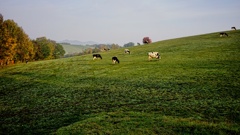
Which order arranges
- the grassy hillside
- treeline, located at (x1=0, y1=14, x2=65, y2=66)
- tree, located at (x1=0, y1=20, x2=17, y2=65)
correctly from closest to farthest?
1. the grassy hillside
2. tree, located at (x1=0, y1=20, x2=17, y2=65)
3. treeline, located at (x1=0, y1=14, x2=65, y2=66)

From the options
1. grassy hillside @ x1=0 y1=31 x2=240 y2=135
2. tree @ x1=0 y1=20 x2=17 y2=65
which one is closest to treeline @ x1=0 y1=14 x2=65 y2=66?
tree @ x1=0 y1=20 x2=17 y2=65

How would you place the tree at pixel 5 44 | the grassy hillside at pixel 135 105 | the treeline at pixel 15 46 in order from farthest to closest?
the treeline at pixel 15 46 < the tree at pixel 5 44 < the grassy hillside at pixel 135 105

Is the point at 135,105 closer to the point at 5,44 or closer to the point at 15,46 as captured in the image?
the point at 5,44

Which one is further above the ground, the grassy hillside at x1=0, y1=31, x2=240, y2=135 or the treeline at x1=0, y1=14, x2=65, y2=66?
the treeline at x1=0, y1=14, x2=65, y2=66

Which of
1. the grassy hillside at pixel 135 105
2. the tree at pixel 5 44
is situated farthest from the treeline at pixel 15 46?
the grassy hillside at pixel 135 105

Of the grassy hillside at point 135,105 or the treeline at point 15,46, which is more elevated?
the treeline at point 15,46

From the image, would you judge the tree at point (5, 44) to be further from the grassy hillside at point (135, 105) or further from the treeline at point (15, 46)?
the grassy hillside at point (135, 105)

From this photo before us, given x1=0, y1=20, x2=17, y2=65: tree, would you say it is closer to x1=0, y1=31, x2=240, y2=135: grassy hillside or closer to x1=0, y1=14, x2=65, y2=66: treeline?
x1=0, y1=14, x2=65, y2=66: treeline

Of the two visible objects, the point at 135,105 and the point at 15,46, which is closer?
the point at 135,105

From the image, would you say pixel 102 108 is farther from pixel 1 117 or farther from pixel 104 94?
pixel 1 117

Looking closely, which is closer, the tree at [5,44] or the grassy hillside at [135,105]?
the grassy hillside at [135,105]

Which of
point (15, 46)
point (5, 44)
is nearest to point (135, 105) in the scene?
point (5, 44)

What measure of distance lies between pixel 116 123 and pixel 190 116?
446 centimetres

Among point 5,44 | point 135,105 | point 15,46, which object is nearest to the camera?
point 135,105
